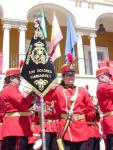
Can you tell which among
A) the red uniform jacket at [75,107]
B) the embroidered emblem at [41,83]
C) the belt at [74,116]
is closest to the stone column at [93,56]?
the red uniform jacket at [75,107]

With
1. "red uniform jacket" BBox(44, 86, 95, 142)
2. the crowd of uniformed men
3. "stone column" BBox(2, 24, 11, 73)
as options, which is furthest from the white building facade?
"red uniform jacket" BBox(44, 86, 95, 142)

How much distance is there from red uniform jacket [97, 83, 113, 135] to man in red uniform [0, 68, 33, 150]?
1.21 metres

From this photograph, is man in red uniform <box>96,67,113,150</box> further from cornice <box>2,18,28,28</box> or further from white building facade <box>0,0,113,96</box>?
cornice <box>2,18,28,28</box>

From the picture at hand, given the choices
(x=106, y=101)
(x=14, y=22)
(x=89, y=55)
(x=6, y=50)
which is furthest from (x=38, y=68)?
(x=89, y=55)

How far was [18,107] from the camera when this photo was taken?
5.07 m

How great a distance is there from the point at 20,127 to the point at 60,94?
726 millimetres

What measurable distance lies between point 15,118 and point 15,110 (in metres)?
0.11

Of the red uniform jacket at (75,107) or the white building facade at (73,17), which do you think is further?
the white building facade at (73,17)

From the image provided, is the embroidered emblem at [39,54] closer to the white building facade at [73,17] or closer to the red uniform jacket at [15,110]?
the red uniform jacket at [15,110]

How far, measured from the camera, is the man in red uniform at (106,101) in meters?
5.48

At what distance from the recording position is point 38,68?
488 centimetres

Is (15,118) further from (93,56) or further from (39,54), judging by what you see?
(93,56)

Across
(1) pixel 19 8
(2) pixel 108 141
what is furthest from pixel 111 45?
(2) pixel 108 141

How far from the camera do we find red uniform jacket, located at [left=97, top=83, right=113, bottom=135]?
5480 mm
